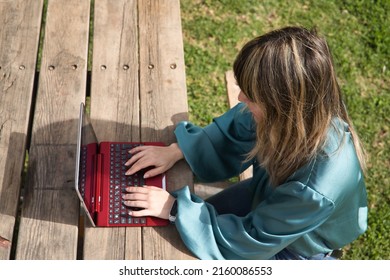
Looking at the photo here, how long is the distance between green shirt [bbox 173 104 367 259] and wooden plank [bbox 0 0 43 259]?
0.58 meters

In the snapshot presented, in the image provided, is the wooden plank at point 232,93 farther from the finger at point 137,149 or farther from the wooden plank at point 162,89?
the finger at point 137,149

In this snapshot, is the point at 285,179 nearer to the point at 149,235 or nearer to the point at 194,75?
the point at 149,235

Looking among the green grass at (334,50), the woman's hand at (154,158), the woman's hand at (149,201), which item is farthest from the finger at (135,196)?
the green grass at (334,50)

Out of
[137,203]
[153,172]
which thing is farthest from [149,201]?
[153,172]

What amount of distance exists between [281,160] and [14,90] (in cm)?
113

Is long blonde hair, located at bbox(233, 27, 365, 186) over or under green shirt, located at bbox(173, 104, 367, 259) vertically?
over

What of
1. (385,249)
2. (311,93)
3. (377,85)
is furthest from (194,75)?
(311,93)

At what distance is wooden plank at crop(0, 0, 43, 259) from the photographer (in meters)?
2.00

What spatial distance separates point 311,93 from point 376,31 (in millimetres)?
2613

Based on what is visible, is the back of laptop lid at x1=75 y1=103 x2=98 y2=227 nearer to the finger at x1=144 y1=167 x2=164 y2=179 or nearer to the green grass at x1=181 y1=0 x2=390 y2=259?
the finger at x1=144 y1=167 x2=164 y2=179

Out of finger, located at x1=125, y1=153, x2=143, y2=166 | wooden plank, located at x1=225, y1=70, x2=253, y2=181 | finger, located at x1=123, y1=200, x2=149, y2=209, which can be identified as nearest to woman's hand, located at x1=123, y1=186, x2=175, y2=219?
finger, located at x1=123, y1=200, x2=149, y2=209

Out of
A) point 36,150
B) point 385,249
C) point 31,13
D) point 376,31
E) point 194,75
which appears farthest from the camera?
point 376,31

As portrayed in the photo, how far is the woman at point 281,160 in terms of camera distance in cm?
170

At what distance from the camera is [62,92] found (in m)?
2.29
